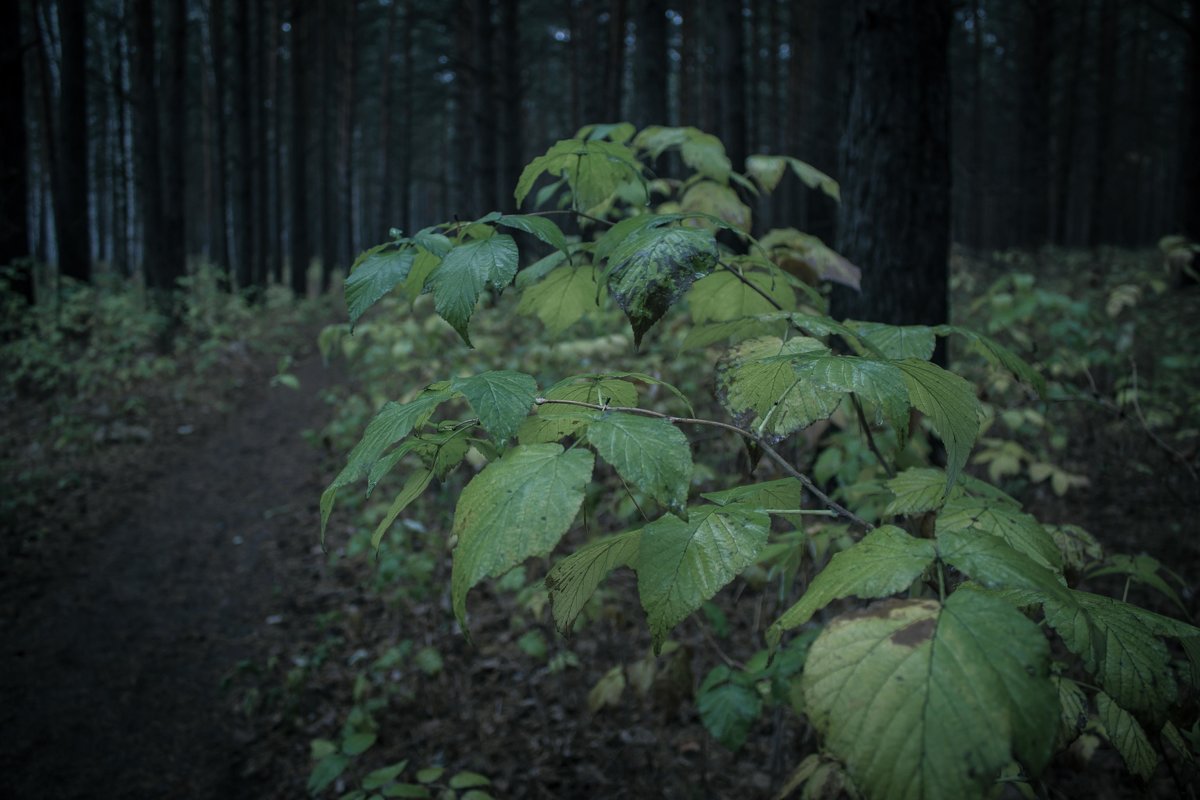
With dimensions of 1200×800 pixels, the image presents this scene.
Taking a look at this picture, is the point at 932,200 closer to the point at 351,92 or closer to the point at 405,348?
the point at 405,348

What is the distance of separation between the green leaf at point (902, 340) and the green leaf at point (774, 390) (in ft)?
0.54

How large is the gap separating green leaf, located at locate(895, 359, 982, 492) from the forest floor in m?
1.23

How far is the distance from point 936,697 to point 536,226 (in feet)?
2.83

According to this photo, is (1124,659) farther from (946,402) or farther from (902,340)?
(902,340)

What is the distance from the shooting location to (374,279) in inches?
42.1

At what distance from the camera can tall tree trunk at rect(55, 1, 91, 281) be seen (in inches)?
367

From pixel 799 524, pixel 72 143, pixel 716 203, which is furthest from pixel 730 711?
pixel 72 143

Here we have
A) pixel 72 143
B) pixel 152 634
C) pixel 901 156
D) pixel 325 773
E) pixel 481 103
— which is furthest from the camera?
pixel 481 103

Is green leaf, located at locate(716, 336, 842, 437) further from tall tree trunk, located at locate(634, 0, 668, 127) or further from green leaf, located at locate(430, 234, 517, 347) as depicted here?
tall tree trunk, located at locate(634, 0, 668, 127)

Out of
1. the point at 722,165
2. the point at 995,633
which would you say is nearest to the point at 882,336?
the point at 995,633

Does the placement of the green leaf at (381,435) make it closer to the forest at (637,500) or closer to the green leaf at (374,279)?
the forest at (637,500)

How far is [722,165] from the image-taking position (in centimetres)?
186

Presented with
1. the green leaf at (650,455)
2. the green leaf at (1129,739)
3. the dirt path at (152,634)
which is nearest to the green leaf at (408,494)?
the green leaf at (650,455)

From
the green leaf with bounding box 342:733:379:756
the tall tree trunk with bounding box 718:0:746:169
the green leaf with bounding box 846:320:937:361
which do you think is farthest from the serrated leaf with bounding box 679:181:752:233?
the tall tree trunk with bounding box 718:0:746:169
